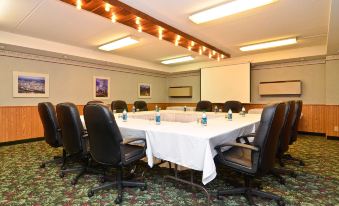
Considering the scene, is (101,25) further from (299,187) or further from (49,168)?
(299,187)

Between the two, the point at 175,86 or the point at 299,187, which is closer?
the point at 299,187

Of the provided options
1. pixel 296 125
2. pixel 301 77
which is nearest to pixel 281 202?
pixel 296 125

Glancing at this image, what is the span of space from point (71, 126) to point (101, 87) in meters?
4.49

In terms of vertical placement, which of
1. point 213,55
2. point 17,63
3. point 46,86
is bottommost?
point 46,86

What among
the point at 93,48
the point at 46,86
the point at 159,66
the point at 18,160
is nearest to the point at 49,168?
the point at 18,160

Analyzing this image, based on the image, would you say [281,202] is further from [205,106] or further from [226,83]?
[226,83]

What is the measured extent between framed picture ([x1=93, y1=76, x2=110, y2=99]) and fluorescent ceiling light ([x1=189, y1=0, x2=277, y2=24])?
4267 millimetres

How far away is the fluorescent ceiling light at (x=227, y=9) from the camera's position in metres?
2.90

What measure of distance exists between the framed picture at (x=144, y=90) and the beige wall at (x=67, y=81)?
0.17 meters

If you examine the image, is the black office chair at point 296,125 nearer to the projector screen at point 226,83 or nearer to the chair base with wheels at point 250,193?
the chair base with wheels at point 250,193

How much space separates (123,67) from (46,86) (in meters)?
2.61

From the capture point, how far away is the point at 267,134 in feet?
6.00

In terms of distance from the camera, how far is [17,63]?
16.7 ft

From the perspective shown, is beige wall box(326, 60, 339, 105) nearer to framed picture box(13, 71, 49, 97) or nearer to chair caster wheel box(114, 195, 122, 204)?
chair caster wheel box(114, 195, 122, 204)
